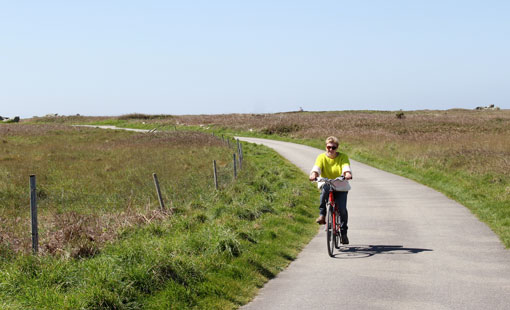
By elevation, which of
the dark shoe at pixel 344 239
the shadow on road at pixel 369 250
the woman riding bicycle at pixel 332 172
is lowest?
the shadow on road at pixel 369 250

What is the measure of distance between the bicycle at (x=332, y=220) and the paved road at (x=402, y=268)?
0.90ft

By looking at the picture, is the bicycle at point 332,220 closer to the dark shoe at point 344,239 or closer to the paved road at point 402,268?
the dark shoe at point 344,239

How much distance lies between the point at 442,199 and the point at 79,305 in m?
13.3

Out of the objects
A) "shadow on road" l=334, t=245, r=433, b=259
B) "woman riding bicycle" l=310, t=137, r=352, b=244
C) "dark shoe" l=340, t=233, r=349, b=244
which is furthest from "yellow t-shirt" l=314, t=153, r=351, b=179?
"shadow on road" l=334, t=245, r=433, b=259

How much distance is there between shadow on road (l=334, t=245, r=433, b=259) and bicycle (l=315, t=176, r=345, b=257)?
0.76 feet

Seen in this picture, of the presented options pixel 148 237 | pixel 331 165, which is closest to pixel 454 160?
pixel 331 165

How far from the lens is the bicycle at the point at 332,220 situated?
31.1ft

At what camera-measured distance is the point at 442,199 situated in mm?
16766

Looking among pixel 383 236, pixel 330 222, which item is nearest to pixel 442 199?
pixel 383 236

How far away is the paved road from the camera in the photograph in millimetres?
6898

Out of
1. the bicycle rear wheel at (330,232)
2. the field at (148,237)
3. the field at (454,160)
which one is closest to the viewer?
the field at (148,237)

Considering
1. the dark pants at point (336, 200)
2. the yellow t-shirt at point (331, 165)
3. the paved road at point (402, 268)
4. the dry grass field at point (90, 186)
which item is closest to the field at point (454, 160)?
the paved road at point (402, 268)

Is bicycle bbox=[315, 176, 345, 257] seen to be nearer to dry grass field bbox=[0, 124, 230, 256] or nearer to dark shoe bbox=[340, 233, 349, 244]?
dark shoe bbox=[340, 233, 349, 244]

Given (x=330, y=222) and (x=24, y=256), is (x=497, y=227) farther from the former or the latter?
(x=24, y=256)
